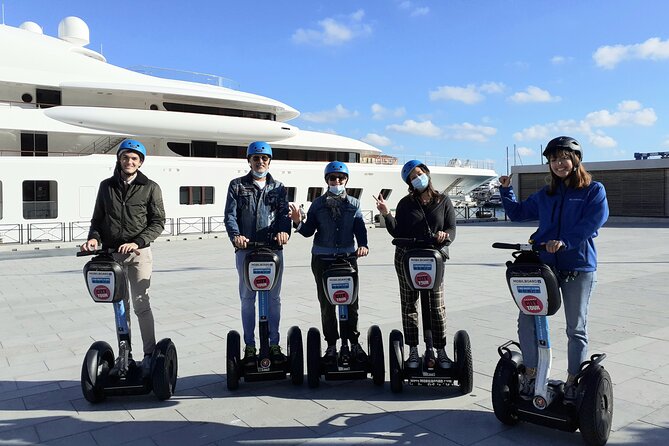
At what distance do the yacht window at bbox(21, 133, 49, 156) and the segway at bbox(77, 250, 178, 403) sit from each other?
1984cm

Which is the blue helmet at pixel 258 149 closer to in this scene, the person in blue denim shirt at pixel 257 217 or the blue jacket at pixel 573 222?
the person in blue denim shirt at pixel 257 217

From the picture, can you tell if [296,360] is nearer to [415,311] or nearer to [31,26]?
[415,311]

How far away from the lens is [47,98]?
22.4 m

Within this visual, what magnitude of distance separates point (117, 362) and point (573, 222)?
146 inches

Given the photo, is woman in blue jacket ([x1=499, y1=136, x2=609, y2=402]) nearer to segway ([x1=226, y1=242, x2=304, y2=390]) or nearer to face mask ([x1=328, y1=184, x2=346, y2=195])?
face mask ([x1=328, y1=184, x2=346, y2=195])

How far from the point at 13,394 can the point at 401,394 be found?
11.2ft

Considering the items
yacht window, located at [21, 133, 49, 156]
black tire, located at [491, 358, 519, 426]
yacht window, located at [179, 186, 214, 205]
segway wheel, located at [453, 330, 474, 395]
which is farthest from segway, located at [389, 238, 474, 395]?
yacht window, located at [21, 133, 49, 156]

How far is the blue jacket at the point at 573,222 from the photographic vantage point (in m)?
3.32

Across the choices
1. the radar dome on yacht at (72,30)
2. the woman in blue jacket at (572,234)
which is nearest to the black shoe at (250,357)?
the woman in blue jacket at (572,234)

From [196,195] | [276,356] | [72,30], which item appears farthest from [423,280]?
[72,30]

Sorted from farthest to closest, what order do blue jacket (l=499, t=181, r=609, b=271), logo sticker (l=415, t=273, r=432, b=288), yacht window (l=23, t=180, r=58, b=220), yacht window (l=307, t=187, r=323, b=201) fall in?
yacht window (l=307, t=187, r=323, b=201) → yacht window (l=23, t=180, r=58, b=220) → logo sticker (l=415, t=273, r=432, b=288) → blue jacket (l=499, t=181, r=609, b=271)

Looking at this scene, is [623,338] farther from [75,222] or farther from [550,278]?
[75,222]

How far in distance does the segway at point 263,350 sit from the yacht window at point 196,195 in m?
20.2

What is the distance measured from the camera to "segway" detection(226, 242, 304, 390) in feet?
13.9
